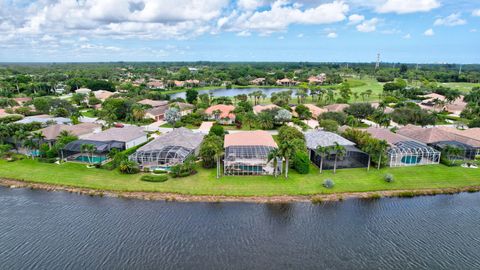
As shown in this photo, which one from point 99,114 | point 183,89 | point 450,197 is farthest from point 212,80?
point 450,197

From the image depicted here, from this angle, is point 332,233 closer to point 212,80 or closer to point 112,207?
point 112,207

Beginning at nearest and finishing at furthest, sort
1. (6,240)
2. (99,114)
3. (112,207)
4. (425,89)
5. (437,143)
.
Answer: (6,240) → (112,207) → (437,143) → (99,114) → (425,89)

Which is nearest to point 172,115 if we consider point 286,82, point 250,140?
point 250,140

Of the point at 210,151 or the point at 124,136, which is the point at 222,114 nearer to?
the point at 124,136

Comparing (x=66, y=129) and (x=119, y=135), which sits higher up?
(x=66, y=129)

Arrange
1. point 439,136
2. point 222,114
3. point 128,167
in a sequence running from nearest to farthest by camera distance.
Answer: point 128,167, point 439,136, point 222,114

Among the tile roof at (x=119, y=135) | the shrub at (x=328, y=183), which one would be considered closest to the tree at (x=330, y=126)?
the shrub at (x=328, y=183)

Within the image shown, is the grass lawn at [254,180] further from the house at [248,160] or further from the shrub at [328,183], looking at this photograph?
the house at [248,160]
